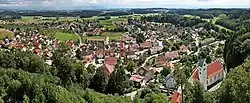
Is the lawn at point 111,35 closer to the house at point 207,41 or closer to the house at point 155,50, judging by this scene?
the house at point 155,50

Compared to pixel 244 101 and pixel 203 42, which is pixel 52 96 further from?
pixel 203 42

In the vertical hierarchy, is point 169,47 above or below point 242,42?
below

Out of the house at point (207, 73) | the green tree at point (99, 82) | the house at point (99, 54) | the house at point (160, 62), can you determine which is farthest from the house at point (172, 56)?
the green tree at point (99, 82)

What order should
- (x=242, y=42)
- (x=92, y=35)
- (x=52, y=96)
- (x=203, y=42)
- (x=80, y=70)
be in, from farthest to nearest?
(x=92, y=35)
(x=203, y=42)
(x=242, y=42)
(x=80, y=70)
(x=52, y=96)

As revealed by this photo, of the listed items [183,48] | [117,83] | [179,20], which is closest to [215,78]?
[117,83]

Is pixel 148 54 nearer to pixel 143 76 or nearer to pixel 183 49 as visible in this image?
pixel 183 49

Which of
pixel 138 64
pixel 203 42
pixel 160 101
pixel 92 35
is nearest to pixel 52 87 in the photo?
pixel 160 101

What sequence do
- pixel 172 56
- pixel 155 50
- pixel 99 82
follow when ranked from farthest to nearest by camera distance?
pixel 155 50, pixel 172 56, pixel 99 82

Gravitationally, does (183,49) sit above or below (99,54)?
above

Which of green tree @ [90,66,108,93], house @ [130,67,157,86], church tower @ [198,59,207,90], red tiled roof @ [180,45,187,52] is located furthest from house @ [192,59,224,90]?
red tiled roof @ [180,45,187,52]
